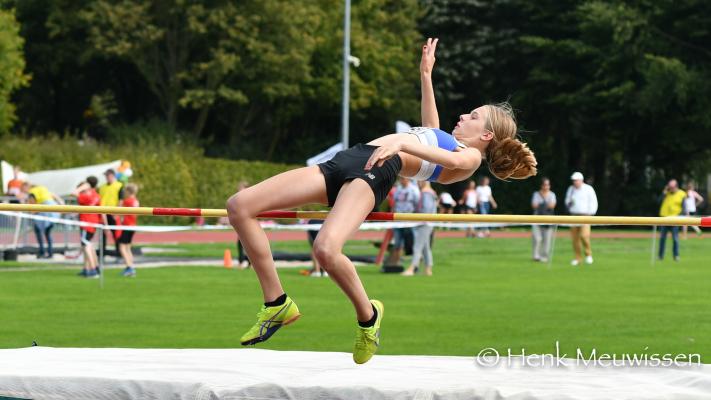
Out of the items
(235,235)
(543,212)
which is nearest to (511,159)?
(543,212)

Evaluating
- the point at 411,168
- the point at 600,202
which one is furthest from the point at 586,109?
the point at 411,168

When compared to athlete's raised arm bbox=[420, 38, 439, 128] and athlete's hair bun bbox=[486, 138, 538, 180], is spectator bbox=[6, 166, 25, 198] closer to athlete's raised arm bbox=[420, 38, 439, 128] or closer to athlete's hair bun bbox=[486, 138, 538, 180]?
athlete's raised arm bbox=[420, 38, 439, 128]

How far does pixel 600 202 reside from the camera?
5106 centimetres

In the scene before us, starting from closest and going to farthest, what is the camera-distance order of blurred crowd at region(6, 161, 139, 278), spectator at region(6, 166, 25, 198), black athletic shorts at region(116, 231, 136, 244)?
blurred crowd at region(6, 161, 139, 278), black athletic shorts at region(116, 231, 136, 244), spectator at region(6, 166, 25, 198)

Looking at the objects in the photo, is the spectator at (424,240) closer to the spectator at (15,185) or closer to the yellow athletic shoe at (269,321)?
the spectator at (15,185)

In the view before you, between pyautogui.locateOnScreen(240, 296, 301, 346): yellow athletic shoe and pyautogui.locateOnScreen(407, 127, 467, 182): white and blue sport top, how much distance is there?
1.10 m

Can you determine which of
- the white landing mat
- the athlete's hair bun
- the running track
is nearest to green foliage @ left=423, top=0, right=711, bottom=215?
the running track

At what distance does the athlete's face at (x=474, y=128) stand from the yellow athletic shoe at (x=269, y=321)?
1.45 m

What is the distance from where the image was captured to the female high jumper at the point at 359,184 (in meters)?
7.09

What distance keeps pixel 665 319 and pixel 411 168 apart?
7951 millimetres

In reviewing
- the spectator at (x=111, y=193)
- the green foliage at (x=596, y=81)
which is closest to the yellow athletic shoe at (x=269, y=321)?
the spectator at (x=111, y=193)

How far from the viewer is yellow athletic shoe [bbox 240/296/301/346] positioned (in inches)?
291

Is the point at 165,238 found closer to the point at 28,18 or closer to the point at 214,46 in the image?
the point at 214,46

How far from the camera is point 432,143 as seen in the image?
24.3 feet
